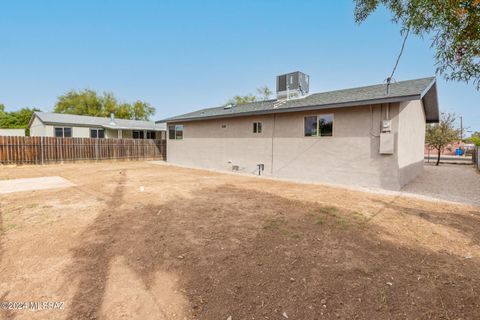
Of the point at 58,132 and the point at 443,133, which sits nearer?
the point at 443,133

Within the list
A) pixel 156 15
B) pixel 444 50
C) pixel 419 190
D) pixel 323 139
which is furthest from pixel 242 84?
pixel 444 50

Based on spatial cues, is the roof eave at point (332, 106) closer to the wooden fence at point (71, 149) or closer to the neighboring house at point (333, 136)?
the neighboring house at point (333, 136)

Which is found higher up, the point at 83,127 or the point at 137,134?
the point at 83,127

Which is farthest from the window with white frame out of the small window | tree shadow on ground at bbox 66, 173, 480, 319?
tree shadow on ground at bbox 66, 173, 480, 319

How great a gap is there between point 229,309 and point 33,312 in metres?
1.68

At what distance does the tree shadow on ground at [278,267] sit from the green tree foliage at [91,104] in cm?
3948

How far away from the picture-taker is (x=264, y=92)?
112ft

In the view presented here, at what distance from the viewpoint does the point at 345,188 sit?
7973mm

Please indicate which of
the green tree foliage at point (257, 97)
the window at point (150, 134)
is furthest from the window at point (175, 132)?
the green tree foliage at point (257, 97)

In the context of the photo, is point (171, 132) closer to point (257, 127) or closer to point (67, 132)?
point (257, 127)

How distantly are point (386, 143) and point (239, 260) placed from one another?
6748mm

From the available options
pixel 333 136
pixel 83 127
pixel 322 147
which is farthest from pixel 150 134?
pixel 333 136

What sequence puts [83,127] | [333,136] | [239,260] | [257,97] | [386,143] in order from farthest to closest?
[257,97]
[83,127]
[333,136]
[386,143]
[239,260]

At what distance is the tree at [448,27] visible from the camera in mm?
2986
